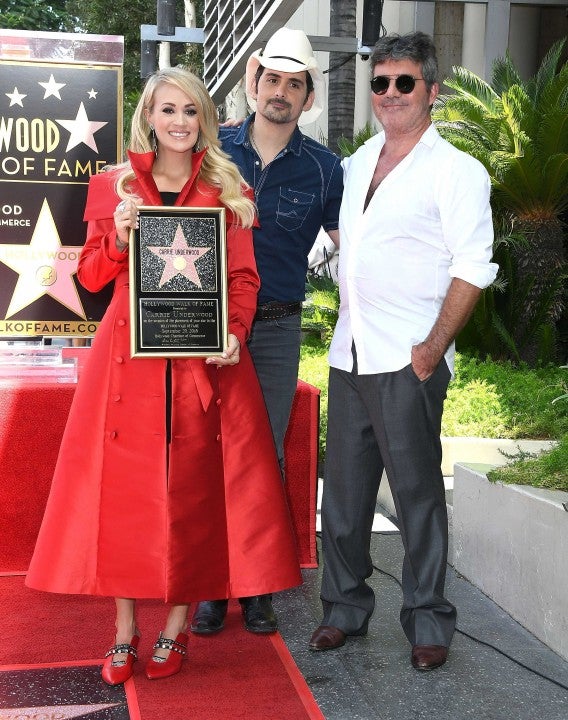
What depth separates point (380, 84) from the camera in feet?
13.9

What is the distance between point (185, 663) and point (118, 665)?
1.15ft

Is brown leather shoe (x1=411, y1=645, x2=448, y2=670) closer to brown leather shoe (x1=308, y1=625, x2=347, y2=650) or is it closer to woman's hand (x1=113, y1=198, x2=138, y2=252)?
brown leather shoe (x1=308, y1=625, x2=347, y2=650)

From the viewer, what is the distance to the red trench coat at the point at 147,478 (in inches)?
158

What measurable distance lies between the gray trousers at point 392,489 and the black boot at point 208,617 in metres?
0.48

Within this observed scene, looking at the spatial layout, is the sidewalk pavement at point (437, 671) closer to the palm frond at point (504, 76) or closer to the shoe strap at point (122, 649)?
the shoe strap at point (122, 649)

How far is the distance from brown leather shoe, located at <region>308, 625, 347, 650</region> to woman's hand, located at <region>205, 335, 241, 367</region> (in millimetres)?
1252

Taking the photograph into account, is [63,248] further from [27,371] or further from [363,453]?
[363,453]

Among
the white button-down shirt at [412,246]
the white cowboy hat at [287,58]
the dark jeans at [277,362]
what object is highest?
the white cowboy hat at [287,58]

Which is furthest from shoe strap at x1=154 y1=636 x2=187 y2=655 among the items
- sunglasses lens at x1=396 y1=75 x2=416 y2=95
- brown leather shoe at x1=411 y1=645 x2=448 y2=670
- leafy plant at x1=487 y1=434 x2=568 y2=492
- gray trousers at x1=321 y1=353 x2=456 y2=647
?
sunglasses lens at x1=396 y1=75 x2=416 y2=95

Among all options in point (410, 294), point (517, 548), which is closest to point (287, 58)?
point (410, 294)

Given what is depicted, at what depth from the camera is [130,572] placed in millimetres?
3994

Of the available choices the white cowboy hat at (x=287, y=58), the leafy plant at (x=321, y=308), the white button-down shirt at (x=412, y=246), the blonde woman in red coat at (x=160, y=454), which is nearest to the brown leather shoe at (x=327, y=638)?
the blonde woman in red coat at (x=160, y=454)

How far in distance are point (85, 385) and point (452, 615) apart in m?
1.75

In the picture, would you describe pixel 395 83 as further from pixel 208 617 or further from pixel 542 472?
pixel 208 617
